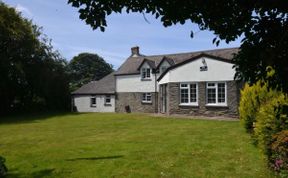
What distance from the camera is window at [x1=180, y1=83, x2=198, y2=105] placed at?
28.2 meters

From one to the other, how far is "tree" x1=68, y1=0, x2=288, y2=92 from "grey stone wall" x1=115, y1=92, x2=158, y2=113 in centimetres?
3064

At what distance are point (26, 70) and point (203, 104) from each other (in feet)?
77.7

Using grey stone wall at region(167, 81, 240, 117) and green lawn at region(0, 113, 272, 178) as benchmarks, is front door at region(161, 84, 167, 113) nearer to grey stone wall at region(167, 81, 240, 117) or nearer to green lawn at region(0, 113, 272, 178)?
grey stone wall at region(167, 81, 240, 117)

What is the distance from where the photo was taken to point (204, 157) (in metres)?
10.8

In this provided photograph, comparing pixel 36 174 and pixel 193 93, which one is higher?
Result: pixel 193 93

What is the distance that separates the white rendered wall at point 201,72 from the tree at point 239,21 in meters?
22.5

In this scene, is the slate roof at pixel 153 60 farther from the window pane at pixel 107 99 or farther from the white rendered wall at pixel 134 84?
the window pane at pixel 107 99

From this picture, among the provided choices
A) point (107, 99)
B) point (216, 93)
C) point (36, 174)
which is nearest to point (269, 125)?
point (36, 174)

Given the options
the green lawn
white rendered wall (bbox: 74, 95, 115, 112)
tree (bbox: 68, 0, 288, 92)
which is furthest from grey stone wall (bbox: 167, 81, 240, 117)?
tree (bbox: 68, 0, 288, 92)

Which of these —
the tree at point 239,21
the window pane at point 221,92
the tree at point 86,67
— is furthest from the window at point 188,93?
the tree at point 86,67

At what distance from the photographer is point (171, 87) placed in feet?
97.3

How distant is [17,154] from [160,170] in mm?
6267

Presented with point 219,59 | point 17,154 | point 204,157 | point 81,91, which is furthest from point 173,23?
point 81,91

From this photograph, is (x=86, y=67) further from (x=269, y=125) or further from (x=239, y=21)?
(x=239, y=21)
